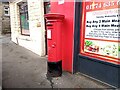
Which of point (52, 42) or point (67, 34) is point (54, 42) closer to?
point (52, 42)

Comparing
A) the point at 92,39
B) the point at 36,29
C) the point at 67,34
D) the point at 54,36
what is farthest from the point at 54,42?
the point at 36,29

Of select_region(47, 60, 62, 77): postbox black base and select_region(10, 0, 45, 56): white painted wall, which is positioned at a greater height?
select_region(10, 0, 45, 56): white painted wall

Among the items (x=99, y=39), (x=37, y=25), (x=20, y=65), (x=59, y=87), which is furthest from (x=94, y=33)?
(x=37, y=25)

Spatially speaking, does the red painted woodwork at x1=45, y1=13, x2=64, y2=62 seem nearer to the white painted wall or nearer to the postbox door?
the postbox door

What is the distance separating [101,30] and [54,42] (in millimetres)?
1280

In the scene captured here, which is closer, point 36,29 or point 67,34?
point 67,34

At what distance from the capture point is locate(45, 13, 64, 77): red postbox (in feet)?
14.4

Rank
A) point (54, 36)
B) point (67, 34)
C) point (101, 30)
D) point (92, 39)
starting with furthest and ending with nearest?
point (67, 34)
point (54, 36)
point (92, 39)
point (101, 30)

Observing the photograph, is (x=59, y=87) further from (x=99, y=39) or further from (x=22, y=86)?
(x=99, y=39)

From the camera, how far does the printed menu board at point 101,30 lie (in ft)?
12.1

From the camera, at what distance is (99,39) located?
408 centimetres

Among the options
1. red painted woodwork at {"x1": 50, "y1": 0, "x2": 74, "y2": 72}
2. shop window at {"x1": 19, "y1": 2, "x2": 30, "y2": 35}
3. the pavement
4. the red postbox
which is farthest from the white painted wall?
the red postbox

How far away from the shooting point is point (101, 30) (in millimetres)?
4016

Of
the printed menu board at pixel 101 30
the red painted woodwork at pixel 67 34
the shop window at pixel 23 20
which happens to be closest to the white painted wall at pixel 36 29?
the shop window at pixel 23 20
